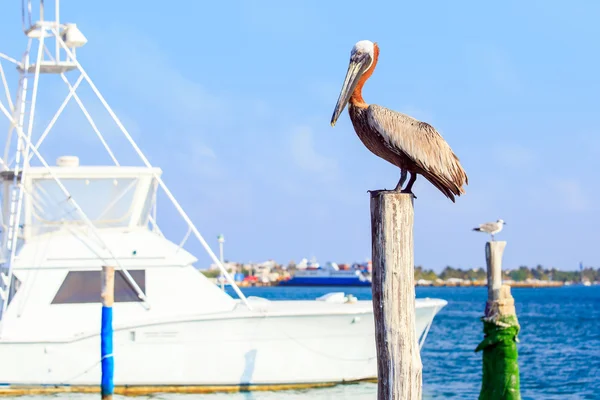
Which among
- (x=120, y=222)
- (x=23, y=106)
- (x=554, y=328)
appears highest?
(x=23, y=106)

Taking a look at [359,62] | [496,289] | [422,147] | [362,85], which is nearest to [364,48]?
[359,62]

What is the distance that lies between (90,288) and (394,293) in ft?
34.7

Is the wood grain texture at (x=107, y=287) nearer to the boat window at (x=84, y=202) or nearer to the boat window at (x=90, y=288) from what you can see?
the boat window at (x=90, y=288)

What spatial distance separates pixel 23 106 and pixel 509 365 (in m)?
9.03

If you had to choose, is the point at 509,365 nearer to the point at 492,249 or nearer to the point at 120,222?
the point at 492,249

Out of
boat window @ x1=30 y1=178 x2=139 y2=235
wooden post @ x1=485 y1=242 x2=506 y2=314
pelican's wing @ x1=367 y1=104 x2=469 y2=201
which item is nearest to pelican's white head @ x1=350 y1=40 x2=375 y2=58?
pelican's wing @ x1=367 y1=104 x2=469 y2=201

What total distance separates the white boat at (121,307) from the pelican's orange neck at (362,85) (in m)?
8.79

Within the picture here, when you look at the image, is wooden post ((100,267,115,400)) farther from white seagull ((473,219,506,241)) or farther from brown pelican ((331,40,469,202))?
brown pelican ((331,40,469,202))

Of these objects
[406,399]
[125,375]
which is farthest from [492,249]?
[125,375]

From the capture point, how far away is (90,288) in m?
15.4

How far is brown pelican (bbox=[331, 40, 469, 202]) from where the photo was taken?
21.0 feet

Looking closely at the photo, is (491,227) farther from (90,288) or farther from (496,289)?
(90,288)

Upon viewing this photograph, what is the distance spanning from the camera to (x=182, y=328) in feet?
49.4

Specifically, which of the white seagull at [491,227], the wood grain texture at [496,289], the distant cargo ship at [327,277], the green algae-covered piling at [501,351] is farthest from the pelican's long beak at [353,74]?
the distant cargo ship at [327,277]
